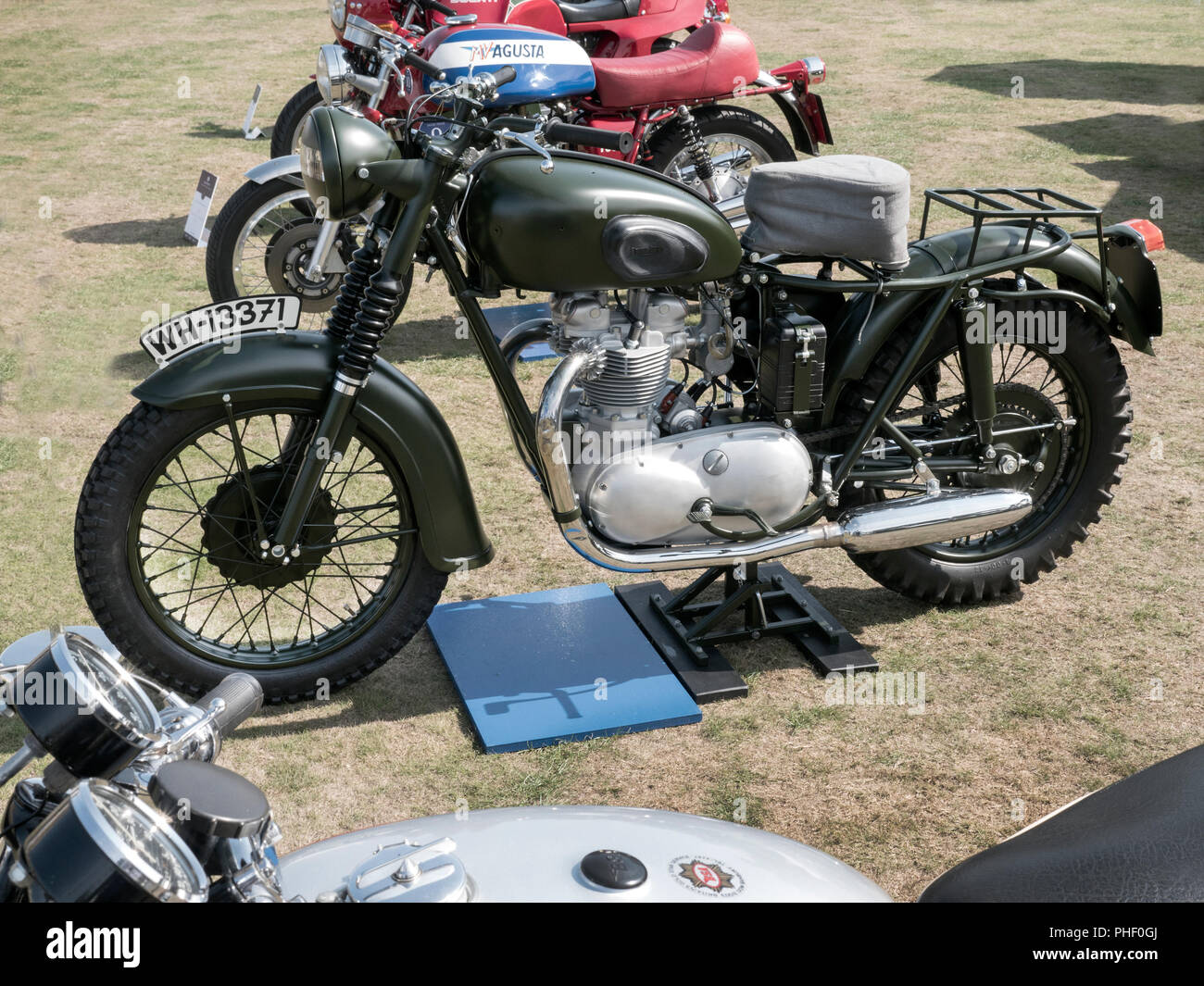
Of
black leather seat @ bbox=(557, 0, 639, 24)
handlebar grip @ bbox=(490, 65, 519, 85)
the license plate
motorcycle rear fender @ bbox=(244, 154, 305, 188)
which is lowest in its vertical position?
the license plate

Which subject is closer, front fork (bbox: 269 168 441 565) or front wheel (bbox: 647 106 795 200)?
front fork (bbox: 269 168 441 565)

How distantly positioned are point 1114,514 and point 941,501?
1334 millimetres

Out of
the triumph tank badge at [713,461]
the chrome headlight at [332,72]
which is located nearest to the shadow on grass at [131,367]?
the chrome headlight at [332,72]

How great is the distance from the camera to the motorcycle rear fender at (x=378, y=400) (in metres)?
3.33

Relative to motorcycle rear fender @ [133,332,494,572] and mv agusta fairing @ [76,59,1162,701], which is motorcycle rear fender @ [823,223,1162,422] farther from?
motorcycle rear fender @ [133,332,494,572]

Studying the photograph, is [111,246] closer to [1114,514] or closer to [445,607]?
[445,607]

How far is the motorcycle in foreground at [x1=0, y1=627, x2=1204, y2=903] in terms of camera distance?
1274 millimetres

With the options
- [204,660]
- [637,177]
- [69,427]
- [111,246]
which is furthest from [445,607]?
[111,246]

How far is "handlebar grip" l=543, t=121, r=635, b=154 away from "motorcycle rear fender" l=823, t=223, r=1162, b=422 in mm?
961

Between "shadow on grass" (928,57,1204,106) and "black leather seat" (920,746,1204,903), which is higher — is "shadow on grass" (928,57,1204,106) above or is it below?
above

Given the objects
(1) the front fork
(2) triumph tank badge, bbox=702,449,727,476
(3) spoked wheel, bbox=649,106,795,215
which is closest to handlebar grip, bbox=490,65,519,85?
(1) the front fork

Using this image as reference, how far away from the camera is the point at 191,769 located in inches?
56.9

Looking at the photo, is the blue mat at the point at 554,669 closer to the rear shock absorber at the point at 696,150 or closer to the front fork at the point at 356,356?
the front fork at the point at 356,356

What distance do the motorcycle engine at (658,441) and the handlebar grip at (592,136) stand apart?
1.36 feet
